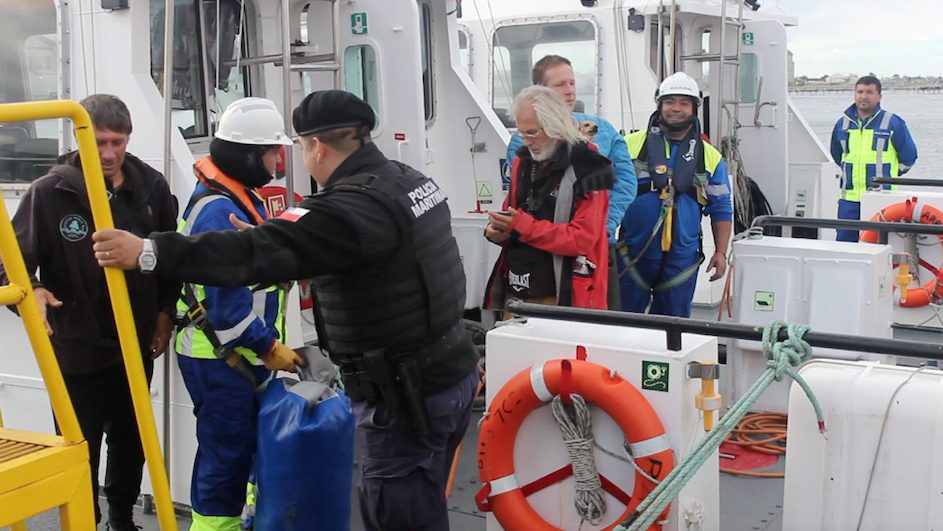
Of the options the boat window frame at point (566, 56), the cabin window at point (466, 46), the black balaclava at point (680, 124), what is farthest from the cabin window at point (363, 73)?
the cabin window at point (466, 46)

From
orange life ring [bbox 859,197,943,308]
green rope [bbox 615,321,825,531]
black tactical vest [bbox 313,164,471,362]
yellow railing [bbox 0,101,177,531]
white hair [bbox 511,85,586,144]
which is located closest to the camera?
yellow railing [bbox 0,101,177,531]

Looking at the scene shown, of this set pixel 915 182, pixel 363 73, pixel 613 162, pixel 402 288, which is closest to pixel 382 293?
pixel 402 288

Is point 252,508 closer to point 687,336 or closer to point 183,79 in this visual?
point 687,336

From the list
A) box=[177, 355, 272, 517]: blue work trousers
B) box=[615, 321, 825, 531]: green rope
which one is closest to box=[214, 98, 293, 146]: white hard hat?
box=[177, 355, 272, 517]: blue work trousers

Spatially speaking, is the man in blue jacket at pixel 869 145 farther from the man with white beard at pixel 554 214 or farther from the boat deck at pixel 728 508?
the man with white beard at pixel 554 214

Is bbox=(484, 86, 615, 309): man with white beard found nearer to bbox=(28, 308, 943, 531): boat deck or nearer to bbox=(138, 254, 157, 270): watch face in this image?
bbox=(28, 308, 943, 531): boat deck

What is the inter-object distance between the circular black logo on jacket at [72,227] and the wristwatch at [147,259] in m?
1.12

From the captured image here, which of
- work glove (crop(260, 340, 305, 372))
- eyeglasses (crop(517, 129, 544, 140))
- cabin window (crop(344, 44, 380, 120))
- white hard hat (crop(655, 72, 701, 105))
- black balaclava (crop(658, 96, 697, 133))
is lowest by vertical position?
work glove (crop(260, 340, 305, 372))

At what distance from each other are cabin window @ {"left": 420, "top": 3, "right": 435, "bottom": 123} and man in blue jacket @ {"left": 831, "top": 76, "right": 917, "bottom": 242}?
442cm

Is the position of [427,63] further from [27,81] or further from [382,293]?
[382,293]

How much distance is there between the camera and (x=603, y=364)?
354 cm

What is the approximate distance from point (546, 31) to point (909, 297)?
4.35 m

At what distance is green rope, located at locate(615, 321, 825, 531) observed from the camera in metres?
2.81

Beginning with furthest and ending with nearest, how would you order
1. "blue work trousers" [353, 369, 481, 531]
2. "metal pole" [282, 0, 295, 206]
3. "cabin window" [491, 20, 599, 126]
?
"cabin window" [491, 20, 599, 126], "metal pole" [282, 0, 295, 206], "blue work trousers" [353, 369, 481, 531]
